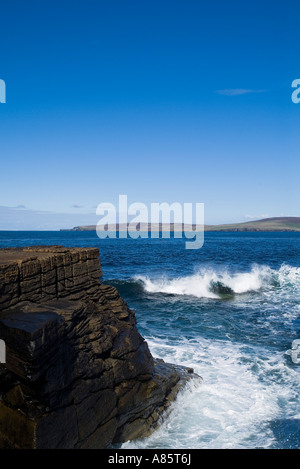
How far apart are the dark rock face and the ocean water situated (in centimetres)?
87

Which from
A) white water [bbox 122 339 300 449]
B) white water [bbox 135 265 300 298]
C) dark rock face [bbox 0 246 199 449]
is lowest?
white water [bbox 122 339 300 449]

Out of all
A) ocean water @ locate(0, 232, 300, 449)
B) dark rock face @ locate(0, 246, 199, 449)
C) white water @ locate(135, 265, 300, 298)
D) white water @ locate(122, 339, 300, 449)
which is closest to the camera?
dark rock face @ locate(0, 246, 199, 449)

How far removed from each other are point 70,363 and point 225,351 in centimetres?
890

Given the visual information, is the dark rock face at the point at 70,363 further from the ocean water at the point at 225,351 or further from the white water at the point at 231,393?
the ocean water at the point at 225,351

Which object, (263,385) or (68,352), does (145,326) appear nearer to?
(263,385)

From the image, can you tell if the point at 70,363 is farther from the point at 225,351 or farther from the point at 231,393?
the point at 225,351

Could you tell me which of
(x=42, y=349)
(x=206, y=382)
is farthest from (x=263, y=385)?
(x=42, y=349)

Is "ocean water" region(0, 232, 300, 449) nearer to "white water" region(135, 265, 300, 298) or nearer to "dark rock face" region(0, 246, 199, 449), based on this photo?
"white water" region(135, 265, 300, 298)

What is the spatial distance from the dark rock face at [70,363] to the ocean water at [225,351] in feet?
2.86

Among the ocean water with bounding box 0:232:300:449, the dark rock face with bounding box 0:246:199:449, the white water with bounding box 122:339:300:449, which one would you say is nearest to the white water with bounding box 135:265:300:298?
the ocean water with bounding box 0:232:300:449

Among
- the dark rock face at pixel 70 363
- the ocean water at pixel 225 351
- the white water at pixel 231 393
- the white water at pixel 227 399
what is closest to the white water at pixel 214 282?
the ocean water at pixel 225 351

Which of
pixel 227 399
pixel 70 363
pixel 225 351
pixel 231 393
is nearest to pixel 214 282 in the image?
pixel 225 351

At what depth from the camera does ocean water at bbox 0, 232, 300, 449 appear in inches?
344
